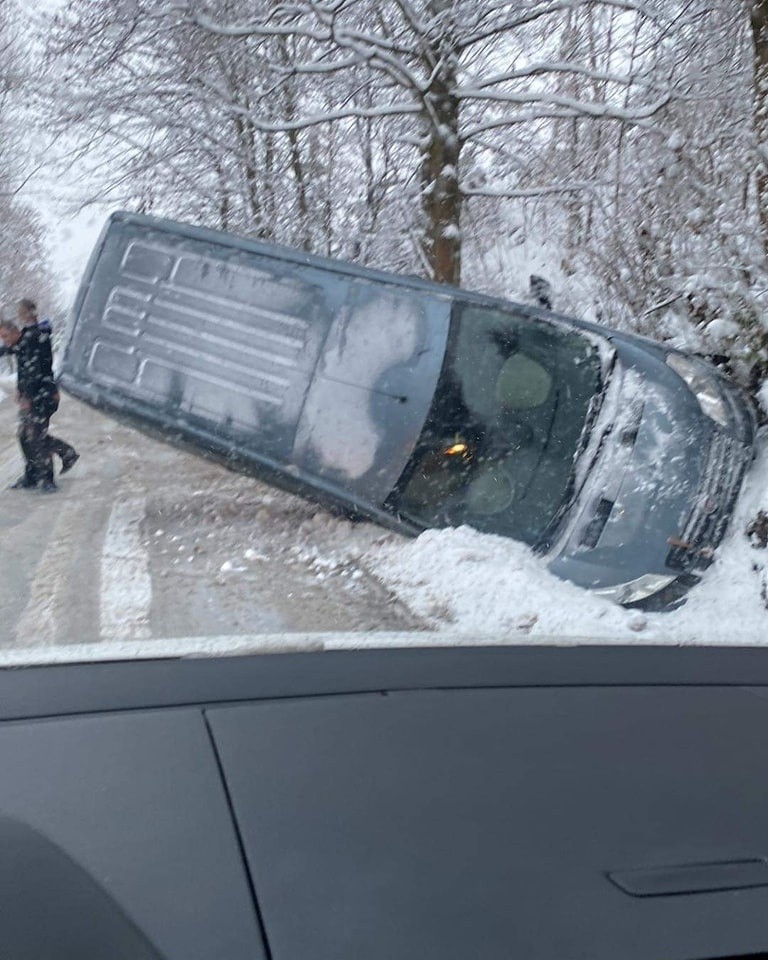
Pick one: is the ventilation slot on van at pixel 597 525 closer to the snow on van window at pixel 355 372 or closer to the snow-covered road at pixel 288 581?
the snow-covered road at pixel 288 581

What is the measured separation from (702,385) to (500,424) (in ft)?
4.07

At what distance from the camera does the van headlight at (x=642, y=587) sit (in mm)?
5879

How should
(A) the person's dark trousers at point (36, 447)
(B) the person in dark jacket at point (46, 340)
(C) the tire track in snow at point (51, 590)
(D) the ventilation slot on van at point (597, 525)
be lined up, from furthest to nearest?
(A) the person's dark trousers at point (36, 447) < (B) the person in dark jacket at point (46, 340) < (D) the ventilation slot on van at point (597, 525) < (C) the tire track in snow at point (51, 590)

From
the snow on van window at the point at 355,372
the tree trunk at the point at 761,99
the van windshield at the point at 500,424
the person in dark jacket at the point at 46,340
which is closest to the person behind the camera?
the van windshield at the point at 500,424

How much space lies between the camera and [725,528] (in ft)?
20.3

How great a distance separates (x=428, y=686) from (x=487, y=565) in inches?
144

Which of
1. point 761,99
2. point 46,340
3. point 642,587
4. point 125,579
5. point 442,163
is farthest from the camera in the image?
point 442,163

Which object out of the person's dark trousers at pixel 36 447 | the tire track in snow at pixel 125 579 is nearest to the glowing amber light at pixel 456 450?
the tire track in snow at pixel 125 579

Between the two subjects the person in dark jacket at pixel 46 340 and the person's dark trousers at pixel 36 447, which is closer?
the person in dark jacket at pixel 46 340

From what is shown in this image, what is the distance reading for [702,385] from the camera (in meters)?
6.51

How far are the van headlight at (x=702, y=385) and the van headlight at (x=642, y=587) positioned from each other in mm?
1034

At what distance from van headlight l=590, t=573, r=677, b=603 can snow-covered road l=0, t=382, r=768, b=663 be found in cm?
A: 12

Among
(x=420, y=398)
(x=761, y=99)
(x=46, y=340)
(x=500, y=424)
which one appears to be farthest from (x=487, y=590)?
(x=46, y=340)

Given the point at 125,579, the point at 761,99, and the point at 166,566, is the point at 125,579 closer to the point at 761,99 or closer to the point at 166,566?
the point at 166,566
